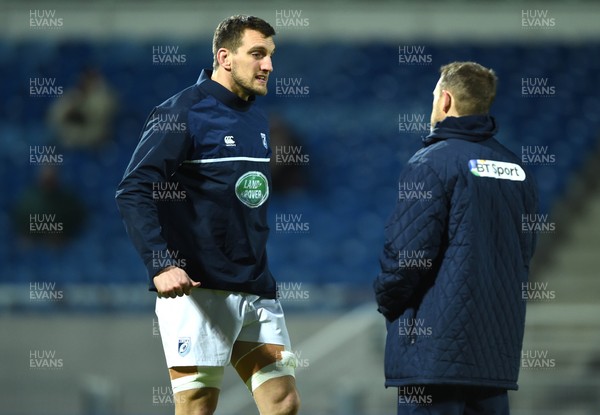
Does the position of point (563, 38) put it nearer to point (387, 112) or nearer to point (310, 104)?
point (387, 112)

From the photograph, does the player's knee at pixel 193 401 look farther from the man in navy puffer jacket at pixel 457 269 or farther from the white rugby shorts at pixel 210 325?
the man in navy puffer jacket at pixel 457 269

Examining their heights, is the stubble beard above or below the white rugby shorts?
above

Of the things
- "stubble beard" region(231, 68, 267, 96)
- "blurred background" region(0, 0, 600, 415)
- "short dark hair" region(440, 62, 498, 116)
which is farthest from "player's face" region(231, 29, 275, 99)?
"blurred background" region(0, 0, 600, 415)

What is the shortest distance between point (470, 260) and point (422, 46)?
741 centimetres

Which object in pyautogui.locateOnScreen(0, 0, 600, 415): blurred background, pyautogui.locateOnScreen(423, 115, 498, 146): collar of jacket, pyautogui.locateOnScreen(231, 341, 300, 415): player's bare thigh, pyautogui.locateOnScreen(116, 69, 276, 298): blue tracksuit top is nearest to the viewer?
pyautogui.locateOnScreen(423, 115, 498, 146): collar of jacket

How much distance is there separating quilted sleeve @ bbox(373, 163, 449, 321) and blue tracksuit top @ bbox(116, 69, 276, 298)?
470mm

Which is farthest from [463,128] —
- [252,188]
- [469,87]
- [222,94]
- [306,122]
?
[306,122]

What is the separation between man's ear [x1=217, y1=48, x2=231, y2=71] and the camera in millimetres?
3238

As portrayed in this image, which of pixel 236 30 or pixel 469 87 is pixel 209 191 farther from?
pixel 469 87

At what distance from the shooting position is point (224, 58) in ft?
10.7

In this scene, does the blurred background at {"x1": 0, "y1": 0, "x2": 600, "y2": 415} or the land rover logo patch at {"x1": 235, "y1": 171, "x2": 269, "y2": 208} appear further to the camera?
the blurred background at {"x1": 0, "y1": 0, "x2": 600, "y2": 415}

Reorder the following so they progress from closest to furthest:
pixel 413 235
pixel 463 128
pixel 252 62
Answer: pixel 413 235, pixel 463 128, pixel 252 62

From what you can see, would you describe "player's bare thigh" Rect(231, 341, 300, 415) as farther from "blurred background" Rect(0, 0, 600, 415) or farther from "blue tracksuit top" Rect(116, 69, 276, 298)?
"blurred background" Rect(0, 0, 600, 415)

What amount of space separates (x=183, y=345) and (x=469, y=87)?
113 cm
